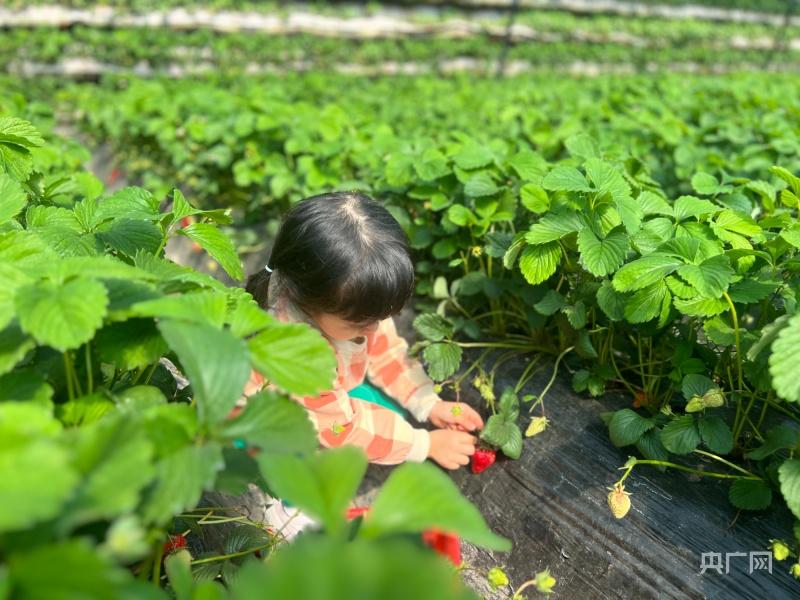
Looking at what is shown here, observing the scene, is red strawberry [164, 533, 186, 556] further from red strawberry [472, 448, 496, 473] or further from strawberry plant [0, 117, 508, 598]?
red strawberry [472, 448, 496, 473]

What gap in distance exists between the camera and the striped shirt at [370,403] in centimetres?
172

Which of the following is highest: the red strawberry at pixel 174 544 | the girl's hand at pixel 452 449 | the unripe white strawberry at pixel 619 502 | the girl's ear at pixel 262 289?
the girl's ear at pixel 262 289

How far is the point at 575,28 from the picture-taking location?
34.8 ft

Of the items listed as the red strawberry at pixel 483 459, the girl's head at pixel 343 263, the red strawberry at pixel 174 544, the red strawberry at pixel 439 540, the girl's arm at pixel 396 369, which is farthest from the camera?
the girl's arm at pixel 396 369

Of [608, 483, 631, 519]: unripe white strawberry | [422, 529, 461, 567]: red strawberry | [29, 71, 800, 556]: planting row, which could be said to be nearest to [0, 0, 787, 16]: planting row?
[29, 71, 800, 556]: planting row

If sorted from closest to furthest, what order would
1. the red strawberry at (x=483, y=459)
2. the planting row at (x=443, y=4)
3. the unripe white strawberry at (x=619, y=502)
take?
1. the unripe white strawberry at (x=619, y=502)
2. the red strawberry at (x=483, y=459)
3. the planting row at (x=443, y=4)

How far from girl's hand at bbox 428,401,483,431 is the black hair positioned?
1.28 ft

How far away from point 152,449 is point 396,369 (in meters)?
1.35

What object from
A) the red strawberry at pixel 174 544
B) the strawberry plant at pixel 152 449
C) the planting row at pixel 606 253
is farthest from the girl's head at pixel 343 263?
the red strawberry at pixel 174 544

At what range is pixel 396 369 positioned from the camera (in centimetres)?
202

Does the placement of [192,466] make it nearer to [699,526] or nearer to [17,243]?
[17,243]

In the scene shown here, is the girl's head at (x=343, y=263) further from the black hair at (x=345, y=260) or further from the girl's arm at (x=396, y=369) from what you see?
the girl's arm at (x=396, y=369)

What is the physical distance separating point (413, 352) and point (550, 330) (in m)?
0.44

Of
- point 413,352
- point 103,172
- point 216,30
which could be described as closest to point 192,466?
point 413,352
